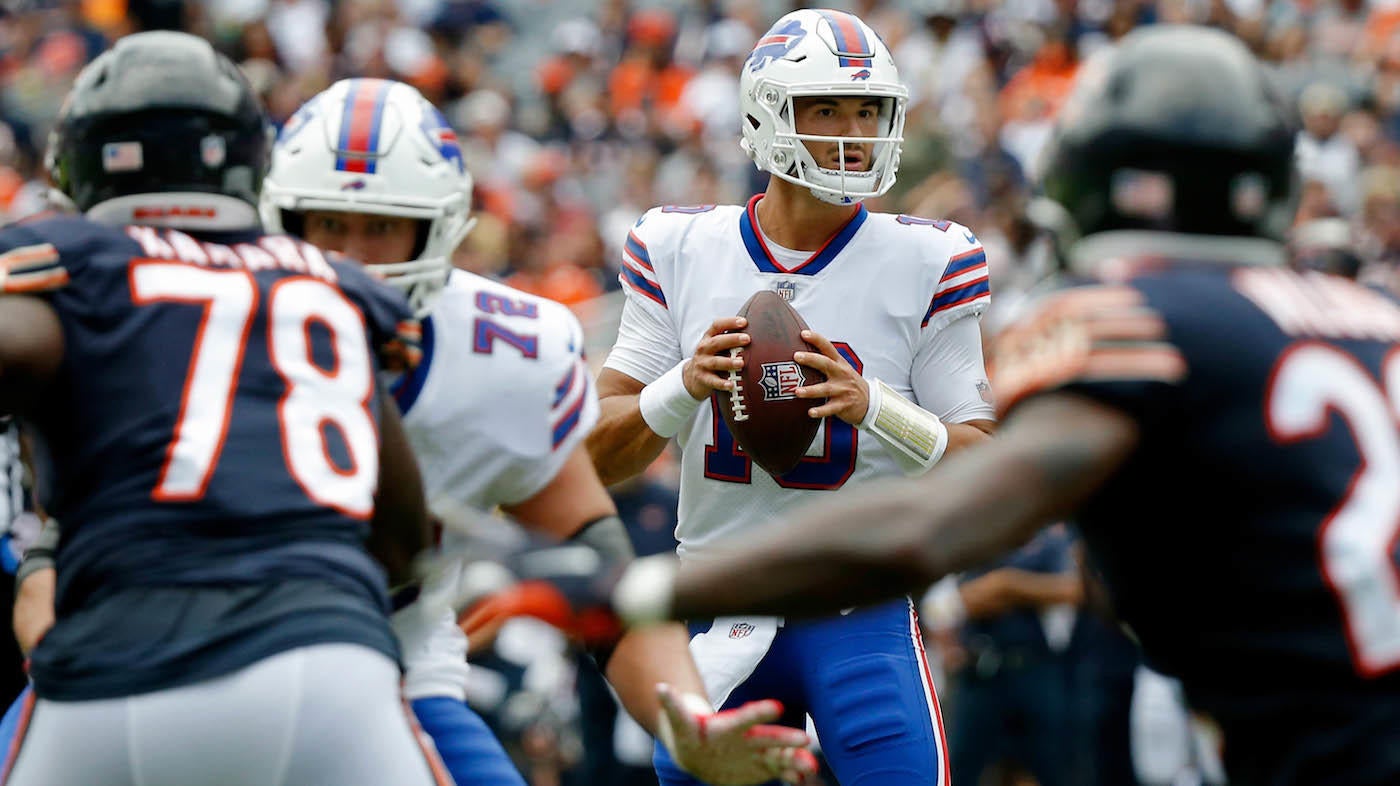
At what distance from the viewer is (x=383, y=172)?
3857 millimetres

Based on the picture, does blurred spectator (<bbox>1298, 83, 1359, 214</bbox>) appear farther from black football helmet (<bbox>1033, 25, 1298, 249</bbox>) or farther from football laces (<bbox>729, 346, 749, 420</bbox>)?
black football helmet (<bbox>1033, 25, 1298, 249</bbox>)

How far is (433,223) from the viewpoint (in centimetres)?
389

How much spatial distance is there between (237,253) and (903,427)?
70.4 inches

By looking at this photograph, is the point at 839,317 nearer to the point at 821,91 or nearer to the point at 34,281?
the point at 821,91

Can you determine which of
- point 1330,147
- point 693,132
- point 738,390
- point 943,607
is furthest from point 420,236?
point 693,132

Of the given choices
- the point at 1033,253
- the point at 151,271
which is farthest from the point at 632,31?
the point at 151,271

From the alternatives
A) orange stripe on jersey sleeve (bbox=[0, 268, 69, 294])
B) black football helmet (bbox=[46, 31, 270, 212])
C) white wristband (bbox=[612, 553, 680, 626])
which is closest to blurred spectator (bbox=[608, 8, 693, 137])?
black football helmet (bbox=[46, 31, 270, 212])

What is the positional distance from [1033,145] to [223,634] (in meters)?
10.8

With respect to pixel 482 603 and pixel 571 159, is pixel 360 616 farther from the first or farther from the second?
pixel 571 159

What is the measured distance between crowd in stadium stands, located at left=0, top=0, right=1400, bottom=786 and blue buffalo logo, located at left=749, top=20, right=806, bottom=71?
369 cm

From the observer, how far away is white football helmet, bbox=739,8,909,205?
15.6 feet

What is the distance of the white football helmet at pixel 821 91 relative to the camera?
4770 millimetres

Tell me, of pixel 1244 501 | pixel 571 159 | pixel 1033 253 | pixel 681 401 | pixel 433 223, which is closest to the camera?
pixel 1244 501

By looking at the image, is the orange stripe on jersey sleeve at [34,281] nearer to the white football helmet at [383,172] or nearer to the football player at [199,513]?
the football player at [199,513]
